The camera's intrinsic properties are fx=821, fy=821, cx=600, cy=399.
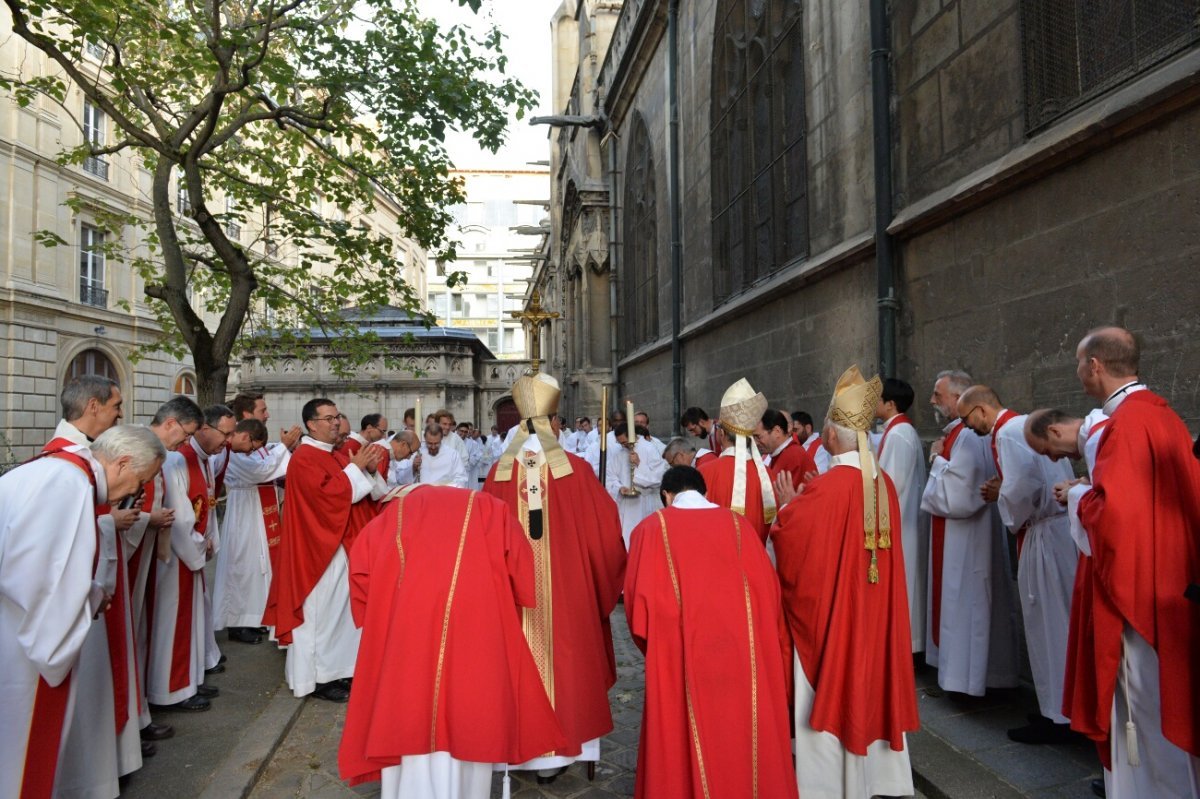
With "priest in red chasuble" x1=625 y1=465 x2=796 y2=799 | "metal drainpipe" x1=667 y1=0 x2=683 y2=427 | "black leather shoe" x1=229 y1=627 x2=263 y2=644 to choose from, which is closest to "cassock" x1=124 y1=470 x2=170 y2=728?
"black leather shoe" x1=229 y1=627 x2=263 y2=644

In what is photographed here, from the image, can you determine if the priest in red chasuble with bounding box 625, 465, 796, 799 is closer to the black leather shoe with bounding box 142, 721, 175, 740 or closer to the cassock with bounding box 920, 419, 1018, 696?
the cassock with bounding box 920, 419, 1018, 696

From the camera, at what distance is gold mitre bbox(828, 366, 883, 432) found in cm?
405

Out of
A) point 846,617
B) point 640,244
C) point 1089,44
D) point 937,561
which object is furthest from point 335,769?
point 640,244

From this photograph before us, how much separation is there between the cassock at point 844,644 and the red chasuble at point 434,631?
1.37 metres

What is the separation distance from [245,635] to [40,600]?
508cm

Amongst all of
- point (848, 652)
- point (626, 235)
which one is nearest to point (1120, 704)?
point (848, 652)

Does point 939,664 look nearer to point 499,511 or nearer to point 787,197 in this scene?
point 499,511

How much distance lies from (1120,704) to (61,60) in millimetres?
10026

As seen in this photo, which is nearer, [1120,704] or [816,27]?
[1120,704]

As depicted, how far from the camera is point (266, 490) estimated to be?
7695 millimetres

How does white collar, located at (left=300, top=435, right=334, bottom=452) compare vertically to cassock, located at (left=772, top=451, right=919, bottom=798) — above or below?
above

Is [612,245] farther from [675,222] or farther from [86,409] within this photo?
[86,409]

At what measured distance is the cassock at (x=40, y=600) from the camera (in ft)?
10.2

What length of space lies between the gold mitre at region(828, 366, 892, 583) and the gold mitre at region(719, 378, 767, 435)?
0.48m
